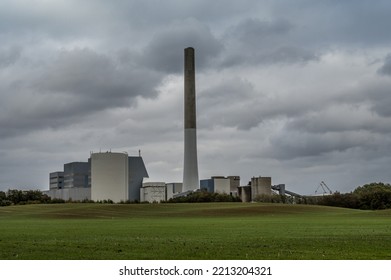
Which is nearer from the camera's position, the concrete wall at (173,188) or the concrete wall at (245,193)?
the concrete wall at (173,188)

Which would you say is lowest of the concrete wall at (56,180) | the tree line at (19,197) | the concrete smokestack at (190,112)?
the tree line at (19,197)

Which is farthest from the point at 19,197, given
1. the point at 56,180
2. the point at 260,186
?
the point at 260,186

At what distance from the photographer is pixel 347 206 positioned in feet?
432

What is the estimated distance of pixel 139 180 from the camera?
160625mm

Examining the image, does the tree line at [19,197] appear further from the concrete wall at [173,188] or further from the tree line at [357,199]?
the tree line at [357,199]

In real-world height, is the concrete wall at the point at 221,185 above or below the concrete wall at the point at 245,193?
above

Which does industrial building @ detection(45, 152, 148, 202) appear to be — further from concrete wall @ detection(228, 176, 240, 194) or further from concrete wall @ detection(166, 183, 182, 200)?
concrete wall @ detection(228, 176, 240, 194)

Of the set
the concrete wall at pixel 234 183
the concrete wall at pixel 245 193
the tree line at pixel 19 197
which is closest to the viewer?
the tree line at pixel 19 197

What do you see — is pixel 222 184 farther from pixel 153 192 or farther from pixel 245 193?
pixel 153 192

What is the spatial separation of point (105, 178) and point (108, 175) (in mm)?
963

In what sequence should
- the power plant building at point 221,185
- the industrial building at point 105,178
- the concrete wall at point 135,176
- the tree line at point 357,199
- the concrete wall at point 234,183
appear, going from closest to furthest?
the tree line at point 357,199 < the industrial building at point 105,178 < the concrete wall at point 135,176 < the power plant building at point 221,185 < the concrete wall at point 234,183

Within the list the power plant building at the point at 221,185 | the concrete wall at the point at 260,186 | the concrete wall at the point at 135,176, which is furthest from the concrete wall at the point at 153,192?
the concrete wall at the point at 260,186

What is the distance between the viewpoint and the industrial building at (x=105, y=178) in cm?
14825
